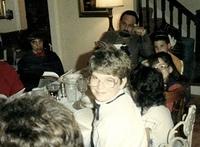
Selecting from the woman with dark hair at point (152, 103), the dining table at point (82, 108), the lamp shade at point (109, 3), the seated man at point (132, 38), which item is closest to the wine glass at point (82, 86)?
the dining table at point (82, 108)

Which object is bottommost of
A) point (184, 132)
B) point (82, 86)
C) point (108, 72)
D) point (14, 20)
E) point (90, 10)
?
point (184, 132)

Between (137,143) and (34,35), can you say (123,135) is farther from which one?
(34,35)

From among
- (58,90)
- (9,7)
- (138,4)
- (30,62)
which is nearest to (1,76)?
(58,90)

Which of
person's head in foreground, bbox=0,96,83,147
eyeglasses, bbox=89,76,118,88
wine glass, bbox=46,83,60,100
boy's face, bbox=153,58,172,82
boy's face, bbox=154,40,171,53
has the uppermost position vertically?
person's head in foreground, bbox=0,96,83,147

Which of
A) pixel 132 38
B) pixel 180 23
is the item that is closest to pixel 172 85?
pixel 132 38

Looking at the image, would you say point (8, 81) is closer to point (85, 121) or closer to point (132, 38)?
point (85, 121)

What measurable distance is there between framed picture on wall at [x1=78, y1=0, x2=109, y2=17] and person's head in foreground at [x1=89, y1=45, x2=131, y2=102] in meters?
2.87

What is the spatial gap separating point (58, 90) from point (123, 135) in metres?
0.99

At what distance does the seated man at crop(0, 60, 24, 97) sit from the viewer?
2635 millimetres

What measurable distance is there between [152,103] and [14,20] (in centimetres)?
390

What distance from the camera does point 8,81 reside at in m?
2.66

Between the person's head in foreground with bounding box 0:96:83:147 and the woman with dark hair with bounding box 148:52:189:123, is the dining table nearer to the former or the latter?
the woman with dark hair with bounding box 148:52:189:123

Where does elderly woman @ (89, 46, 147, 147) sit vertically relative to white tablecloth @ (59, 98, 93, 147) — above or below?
above

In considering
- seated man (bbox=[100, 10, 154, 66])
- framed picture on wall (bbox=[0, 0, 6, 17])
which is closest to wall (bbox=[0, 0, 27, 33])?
framed picture on wall (bbox=[0, 0, 6, 17])
